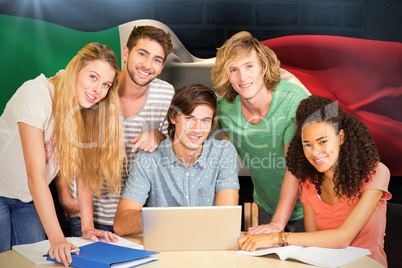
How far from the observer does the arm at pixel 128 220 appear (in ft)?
5.35

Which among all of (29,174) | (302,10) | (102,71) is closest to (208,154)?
(102,71)

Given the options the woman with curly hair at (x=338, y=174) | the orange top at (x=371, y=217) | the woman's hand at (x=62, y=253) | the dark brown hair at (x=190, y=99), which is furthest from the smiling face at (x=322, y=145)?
the woman's hand at (x=62, y=253)

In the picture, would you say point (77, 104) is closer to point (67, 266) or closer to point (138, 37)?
point (138, 37)

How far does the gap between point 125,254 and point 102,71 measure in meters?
0.85

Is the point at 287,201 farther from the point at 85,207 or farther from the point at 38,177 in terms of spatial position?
the point at 38,177

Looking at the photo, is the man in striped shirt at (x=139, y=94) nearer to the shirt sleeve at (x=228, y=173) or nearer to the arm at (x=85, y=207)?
the arm at (x=85, y=207)

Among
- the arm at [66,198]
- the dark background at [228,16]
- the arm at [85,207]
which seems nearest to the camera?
the arm at [85,207]

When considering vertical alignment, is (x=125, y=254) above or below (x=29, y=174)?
below

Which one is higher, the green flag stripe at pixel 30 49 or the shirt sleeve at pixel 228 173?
the green flag stripe at pixel 30 49

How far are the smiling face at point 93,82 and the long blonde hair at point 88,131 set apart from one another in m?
0.02

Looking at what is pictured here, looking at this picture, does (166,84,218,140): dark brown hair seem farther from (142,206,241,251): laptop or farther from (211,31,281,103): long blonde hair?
(142,206,241,251): laptop

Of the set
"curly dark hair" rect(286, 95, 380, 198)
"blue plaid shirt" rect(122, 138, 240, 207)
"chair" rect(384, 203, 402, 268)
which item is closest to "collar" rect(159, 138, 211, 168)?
"blue plaid shirt" rect(122, 138, 240, 207)

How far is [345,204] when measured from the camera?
1.69 m

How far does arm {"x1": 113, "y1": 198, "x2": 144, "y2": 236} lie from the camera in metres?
1.63
